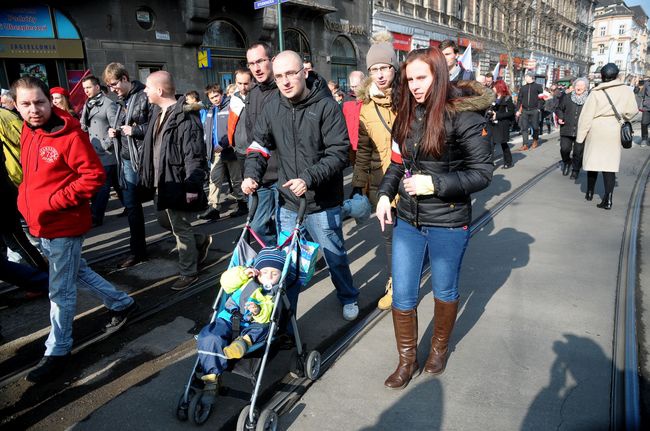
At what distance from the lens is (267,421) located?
240 cm

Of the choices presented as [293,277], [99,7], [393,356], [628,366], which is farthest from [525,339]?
[99,7]

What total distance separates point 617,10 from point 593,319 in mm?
110956

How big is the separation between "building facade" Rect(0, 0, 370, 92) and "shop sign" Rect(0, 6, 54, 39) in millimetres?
22

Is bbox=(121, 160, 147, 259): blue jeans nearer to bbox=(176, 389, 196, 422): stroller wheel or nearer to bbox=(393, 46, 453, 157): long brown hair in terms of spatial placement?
bbox=(176, 389, 196, 422): stroller wheel

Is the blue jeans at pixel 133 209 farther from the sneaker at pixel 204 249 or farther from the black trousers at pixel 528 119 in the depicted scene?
the black trousers at pixel 528 119

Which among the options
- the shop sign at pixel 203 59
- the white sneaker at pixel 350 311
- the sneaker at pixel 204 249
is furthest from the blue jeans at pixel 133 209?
the shop sign at pixel 203 59

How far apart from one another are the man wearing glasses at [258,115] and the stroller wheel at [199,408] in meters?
2.01

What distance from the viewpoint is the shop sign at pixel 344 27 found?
813 inches

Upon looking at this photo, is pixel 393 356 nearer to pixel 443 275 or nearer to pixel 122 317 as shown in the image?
pixel 443 275

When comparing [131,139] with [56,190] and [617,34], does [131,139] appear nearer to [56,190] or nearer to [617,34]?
[56,190]

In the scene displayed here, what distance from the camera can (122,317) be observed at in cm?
386

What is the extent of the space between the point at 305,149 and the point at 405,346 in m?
1.58

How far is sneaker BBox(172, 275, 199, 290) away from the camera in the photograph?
4.58 metres

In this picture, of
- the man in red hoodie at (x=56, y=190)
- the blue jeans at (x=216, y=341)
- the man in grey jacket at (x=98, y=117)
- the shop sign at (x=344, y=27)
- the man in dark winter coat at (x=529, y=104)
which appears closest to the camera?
the blue jeans at (x=216, y=341)
